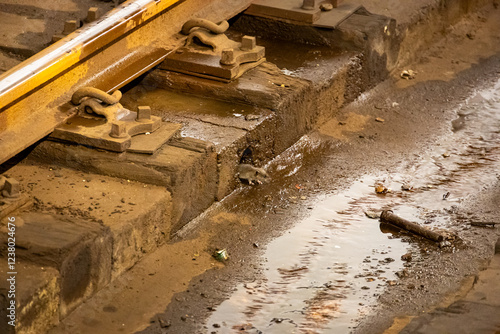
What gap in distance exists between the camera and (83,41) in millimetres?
4809

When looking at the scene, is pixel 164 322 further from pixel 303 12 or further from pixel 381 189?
pixel 303 12

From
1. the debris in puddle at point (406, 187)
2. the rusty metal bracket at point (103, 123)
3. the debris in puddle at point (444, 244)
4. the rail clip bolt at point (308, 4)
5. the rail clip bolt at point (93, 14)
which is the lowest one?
the debris in puddle at point (406, 187)

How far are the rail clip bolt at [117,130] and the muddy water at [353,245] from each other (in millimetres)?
958

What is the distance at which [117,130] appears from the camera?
4.42 m

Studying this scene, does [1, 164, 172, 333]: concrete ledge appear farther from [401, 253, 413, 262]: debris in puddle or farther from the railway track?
[401, 253, 413, 262]: debris in puddle

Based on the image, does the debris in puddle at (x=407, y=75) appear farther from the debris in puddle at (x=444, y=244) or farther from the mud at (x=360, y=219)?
the debris in puddle at (x=444, y=244)

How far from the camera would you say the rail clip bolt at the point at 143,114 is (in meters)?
4.62

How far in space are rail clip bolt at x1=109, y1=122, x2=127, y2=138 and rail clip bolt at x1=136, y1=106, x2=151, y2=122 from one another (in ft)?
0.63

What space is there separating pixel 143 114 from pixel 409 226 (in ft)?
5.03

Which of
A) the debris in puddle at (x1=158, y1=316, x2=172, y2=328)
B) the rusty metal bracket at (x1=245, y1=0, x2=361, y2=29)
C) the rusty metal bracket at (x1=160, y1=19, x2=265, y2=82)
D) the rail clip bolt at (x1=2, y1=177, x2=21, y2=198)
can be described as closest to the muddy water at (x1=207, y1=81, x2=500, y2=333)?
the debris in puddle at (x1=158, y1=316, x2=172, y2=328)

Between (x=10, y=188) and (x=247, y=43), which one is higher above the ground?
(x=247, y=43)

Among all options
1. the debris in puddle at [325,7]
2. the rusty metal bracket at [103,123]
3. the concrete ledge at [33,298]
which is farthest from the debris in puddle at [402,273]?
the debris in puddle at [325,7]

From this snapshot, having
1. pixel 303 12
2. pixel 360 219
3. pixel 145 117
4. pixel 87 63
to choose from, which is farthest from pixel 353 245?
pixel 303 12

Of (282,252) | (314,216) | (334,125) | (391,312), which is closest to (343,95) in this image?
(334,125)
